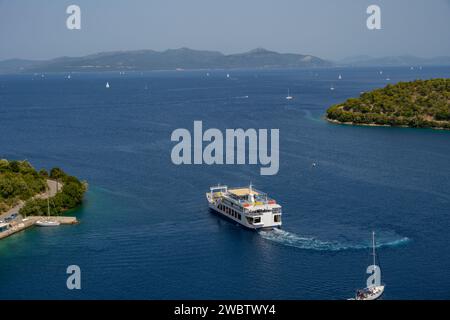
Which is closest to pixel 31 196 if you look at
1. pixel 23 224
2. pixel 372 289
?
pixel 23 224

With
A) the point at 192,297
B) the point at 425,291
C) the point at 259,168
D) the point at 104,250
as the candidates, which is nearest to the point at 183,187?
the point at 259,168

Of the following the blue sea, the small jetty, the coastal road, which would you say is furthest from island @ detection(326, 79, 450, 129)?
the small jetty

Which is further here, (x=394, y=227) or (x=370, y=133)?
(x=370, y=133)

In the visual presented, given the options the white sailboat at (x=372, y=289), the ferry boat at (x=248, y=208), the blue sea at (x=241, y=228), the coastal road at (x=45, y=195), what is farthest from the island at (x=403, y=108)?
the white sailboat at (x=372, y=289)

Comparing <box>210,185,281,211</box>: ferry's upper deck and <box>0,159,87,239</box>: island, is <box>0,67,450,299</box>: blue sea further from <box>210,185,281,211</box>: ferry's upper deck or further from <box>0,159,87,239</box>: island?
<box>210,185,281,211</box>: ferry's upper deck

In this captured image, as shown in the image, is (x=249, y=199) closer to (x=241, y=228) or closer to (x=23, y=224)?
(x=241, y=228)
